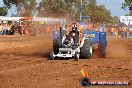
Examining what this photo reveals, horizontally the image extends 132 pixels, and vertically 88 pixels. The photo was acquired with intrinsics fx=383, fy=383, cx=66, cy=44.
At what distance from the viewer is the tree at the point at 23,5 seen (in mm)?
77938

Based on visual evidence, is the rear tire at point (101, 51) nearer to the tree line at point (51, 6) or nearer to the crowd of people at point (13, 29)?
the crowd of people at point (13, 29)

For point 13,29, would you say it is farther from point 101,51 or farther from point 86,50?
point 86,50

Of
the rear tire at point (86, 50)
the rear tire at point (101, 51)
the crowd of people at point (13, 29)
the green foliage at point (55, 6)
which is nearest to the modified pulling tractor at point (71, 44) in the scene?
the rear tire at point (86, 50)

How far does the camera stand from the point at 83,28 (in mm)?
19266

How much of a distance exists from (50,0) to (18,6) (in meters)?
7.94

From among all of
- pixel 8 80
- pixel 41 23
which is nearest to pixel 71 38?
pixel 8 80

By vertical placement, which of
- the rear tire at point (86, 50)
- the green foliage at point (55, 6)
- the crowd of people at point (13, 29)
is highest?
the green foliage at point (55, 6)

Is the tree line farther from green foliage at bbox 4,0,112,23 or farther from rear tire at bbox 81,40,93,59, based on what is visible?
rear tire at bbox 81,40,93,59

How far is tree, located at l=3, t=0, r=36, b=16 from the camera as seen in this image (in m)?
77.9

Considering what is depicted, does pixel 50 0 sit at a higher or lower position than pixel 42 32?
higher

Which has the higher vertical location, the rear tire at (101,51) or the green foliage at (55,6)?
the green foliage at (55,6)

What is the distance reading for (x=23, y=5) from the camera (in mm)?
81062

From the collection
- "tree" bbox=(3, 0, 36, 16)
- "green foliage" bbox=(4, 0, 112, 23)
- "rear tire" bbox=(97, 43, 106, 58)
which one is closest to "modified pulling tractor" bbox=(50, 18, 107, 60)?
"rear tire" bbox=(97, 43, 106, 58)

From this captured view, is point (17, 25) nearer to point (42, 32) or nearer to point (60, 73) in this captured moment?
point (42, 32)
